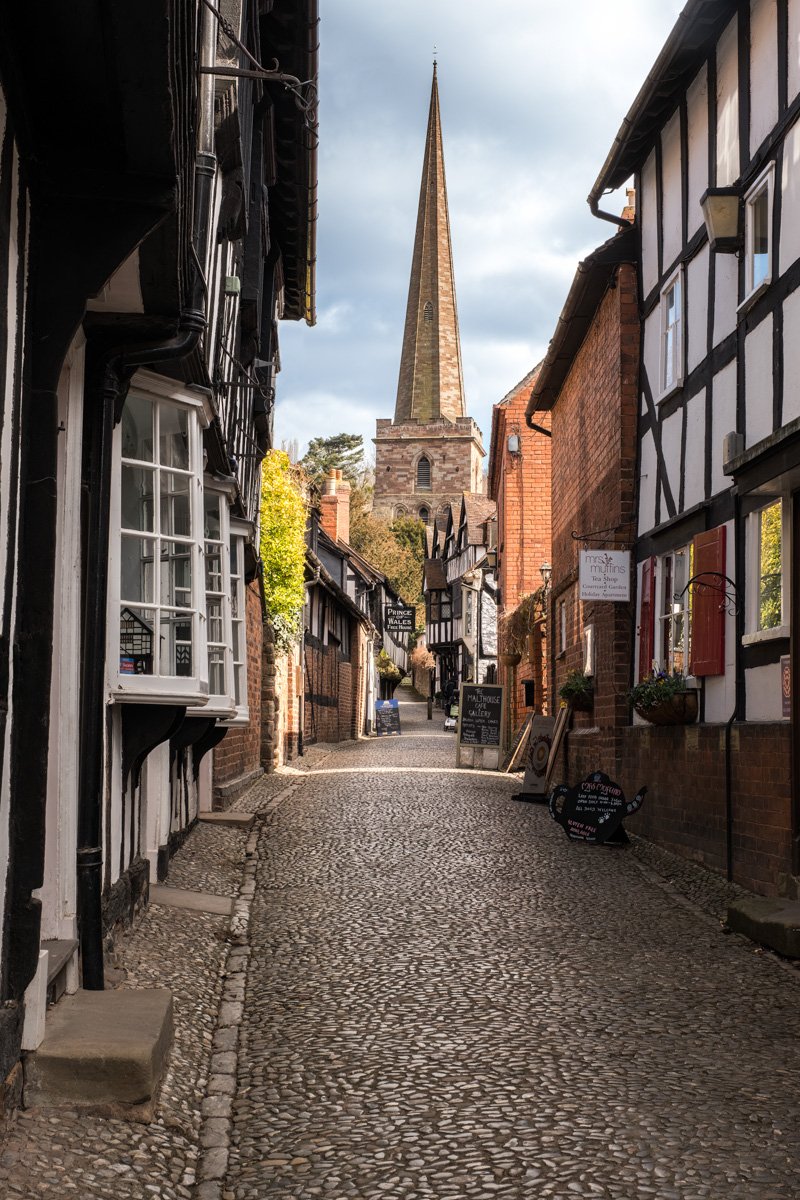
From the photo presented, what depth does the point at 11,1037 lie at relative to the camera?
12.6 ft

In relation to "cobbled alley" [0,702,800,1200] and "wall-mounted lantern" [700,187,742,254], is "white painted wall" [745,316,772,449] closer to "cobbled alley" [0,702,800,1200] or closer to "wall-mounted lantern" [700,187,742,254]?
"wall-mounted lantern" [700,187,742,254]

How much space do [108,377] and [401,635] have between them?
6404 cm

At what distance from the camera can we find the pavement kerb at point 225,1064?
4.04 meters

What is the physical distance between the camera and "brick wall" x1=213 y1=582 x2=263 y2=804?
13.3 meters

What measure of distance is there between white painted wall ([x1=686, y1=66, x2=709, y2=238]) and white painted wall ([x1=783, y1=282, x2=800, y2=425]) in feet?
8.14

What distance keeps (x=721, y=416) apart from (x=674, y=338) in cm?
176

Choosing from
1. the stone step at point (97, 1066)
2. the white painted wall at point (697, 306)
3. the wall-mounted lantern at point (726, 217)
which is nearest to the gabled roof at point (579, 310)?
the white painted wall at point (697, 306)

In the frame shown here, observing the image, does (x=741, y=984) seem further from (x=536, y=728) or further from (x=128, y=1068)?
(x=536, y=728)

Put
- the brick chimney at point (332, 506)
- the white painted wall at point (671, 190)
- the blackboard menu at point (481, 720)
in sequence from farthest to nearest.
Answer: the brick chimney at point (332, 506), the blackboard menu at point (481, 720), the white painted wall at point (671, 190)

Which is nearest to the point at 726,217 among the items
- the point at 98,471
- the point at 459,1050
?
the point at 98,471

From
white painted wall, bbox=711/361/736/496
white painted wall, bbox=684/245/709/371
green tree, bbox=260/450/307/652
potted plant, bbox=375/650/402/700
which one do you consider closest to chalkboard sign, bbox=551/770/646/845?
white painted wall, bbox=711/361/736/496

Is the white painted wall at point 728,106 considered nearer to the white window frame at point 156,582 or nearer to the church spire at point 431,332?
the white window frame at point 156,582

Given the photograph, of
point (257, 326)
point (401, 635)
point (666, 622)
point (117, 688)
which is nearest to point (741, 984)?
point (117, 688)

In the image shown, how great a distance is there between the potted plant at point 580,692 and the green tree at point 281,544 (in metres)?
6.17
